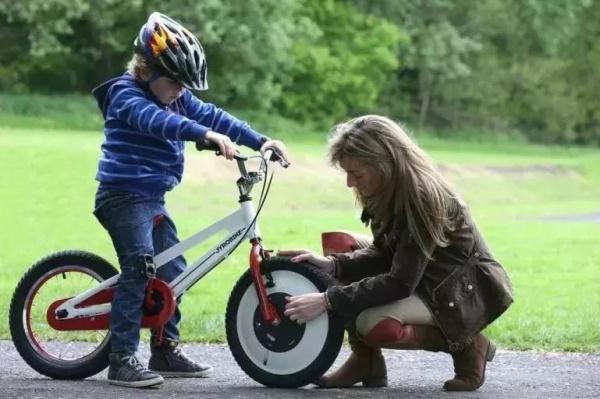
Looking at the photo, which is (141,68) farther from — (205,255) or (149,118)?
(205,255)

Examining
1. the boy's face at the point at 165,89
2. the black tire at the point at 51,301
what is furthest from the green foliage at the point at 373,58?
the boy's face at the point at 165,89

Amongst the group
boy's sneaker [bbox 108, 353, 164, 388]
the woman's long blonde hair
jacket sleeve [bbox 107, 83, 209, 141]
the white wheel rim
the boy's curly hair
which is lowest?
boy's sneaker [bbox 108, 353, 164, 388]

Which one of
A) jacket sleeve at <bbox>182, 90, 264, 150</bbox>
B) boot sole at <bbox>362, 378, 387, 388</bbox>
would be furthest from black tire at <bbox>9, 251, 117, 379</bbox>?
boot sole at <bbox>362, 378, 387, 388</bbox>

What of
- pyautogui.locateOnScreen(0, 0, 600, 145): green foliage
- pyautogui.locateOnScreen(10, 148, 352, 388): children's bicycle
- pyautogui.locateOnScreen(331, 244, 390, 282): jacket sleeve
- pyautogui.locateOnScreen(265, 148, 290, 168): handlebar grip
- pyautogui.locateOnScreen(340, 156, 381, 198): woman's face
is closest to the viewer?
pyautogui.locateOnScreen(340, 156, 381, 198): woman's face

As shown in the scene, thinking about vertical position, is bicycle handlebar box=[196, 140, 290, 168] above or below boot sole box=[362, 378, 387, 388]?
above

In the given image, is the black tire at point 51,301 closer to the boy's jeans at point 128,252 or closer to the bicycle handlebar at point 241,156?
the boy's jeans at point 128,252

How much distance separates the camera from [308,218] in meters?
18.3

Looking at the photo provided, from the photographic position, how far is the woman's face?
15.8 ft

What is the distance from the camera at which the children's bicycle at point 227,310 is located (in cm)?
493

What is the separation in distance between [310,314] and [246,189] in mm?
639

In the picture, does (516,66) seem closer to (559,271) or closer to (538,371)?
(559,271)

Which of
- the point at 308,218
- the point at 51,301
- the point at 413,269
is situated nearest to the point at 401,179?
the point at 413,269

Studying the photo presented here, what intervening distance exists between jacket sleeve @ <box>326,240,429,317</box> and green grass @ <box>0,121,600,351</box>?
6.38ft

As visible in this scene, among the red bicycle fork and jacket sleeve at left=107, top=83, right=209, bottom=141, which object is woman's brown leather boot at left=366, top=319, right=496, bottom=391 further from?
jacket sleeve at left=107, top=83, right=209, bottom=141
